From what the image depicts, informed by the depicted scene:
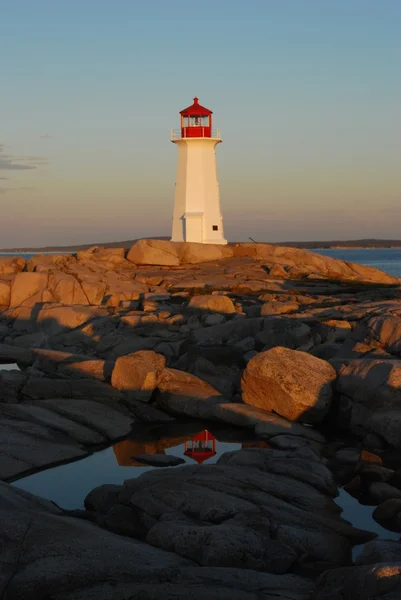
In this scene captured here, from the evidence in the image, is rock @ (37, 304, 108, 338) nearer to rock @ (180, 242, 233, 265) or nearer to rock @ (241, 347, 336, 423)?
rock @ (241, 347, 336, 423)

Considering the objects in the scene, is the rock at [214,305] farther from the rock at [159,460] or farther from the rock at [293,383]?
the rock at [159,460]

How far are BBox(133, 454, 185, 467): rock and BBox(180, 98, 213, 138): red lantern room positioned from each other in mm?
33957

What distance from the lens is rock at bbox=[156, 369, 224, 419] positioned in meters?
18.4

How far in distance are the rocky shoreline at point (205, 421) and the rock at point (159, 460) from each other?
142cm

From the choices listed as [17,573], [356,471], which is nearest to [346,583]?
[17,573]

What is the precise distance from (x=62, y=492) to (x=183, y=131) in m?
36.4

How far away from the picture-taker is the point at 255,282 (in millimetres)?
35250

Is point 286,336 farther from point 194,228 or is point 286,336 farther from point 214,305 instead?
point 194,228

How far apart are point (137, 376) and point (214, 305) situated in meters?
9.07

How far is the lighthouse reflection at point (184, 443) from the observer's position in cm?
1594

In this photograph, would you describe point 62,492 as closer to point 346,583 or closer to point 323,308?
point 346,583

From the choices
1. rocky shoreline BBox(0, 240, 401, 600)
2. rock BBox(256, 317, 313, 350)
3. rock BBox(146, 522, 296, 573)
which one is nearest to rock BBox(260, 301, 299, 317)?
rocky shoreline BBox(0, 240, 401, 600)

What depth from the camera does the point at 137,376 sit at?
1941 cm

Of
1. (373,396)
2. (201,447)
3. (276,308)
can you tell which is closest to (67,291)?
(276,308)
